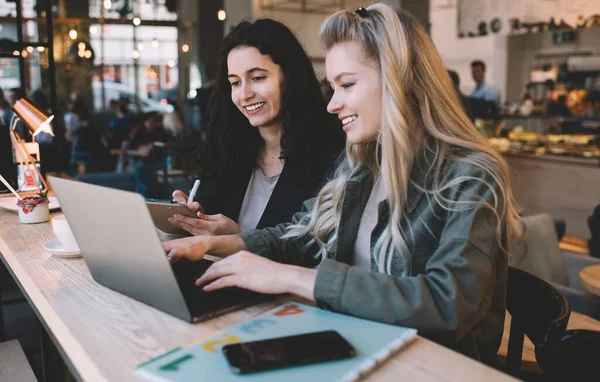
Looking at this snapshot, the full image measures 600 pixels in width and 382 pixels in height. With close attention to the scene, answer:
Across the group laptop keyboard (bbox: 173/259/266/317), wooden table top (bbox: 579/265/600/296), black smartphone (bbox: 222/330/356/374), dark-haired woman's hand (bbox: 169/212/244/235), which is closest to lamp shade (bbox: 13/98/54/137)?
dark-haired woman's hand (bbox: 169/212/244/235)

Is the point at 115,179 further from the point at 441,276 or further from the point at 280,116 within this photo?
the point at 441,276

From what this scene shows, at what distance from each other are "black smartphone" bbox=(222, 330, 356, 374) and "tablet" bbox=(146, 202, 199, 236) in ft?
2.31

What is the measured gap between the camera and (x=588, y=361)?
129 centimetres

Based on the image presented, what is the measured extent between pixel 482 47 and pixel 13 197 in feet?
29.7

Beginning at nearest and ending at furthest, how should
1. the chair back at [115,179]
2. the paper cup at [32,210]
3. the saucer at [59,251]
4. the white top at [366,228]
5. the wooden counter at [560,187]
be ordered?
1. the white top at [366,228]
2. the saucer at [59,251]
3. the paper cup at [32,210]
4. the wooden counter at [560,187]
5. the chair back at [115,179]

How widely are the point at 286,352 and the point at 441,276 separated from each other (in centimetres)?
36

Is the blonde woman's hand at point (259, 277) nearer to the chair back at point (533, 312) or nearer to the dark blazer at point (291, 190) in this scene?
the chair back at point (533, 312)

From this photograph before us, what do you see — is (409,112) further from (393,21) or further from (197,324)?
(197,324)

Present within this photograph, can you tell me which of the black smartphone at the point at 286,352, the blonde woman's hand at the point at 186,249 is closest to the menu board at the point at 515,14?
the blonde woman's hand at the point at 186,249

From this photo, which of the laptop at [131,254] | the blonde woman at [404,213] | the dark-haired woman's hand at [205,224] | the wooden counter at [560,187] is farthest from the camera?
the wooden counter at [560,187]

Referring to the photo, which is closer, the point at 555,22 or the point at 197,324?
the point at 197,324

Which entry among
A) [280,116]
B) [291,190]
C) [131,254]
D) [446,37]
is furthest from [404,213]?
[446,37]

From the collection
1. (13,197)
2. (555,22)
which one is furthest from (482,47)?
(13,197)

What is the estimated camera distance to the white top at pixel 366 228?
146cm
